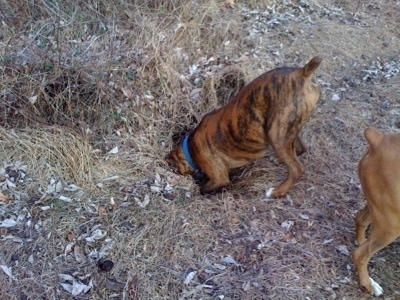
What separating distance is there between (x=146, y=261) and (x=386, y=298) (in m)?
1.64

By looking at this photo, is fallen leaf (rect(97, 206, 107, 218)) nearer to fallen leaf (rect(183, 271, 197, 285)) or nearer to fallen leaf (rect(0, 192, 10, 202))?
fallen leaf (rect(0, 192, 10, 202))

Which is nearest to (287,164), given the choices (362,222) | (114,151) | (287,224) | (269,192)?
(269,192)

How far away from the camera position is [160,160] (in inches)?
184

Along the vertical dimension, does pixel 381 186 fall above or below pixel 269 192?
above

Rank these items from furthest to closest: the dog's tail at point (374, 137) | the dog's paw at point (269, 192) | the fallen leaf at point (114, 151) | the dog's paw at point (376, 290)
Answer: the fallen leaf at point (114, 151) < the dog's paw at point (269, 192) < the dog's paw at point (376, 290) < the dog's tail at point (374, 137)

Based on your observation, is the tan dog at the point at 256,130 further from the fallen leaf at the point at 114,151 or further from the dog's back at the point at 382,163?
the dog's back at the point at 382,163

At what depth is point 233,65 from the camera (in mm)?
5375

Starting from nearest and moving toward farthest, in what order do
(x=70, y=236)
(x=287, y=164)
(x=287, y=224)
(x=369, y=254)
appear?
1. (x=369, y=254)
2. (x=70, y=236)
3. (x=287, y=224)
4. (x=287, y=164)

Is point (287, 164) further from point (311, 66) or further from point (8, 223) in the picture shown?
point (8, 223)

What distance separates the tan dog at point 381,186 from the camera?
2986 mm

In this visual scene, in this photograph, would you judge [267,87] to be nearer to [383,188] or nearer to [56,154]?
[383,188]

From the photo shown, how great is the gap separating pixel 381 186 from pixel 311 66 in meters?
1.14

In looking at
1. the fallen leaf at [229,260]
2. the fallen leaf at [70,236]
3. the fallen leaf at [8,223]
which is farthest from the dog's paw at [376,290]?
the fallen leaf at [8,223]

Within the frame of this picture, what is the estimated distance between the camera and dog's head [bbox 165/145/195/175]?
462cm
